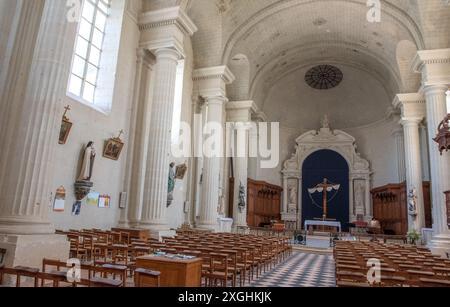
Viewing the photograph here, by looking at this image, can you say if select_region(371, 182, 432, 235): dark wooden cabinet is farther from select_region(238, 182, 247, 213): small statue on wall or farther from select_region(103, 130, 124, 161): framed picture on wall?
select_region(103, 130, 124, 161): framed picture on wall

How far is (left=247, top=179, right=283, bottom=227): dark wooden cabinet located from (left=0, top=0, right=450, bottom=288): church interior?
0.42ft

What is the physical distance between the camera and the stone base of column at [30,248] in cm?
438

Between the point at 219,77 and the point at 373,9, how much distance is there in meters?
7.46

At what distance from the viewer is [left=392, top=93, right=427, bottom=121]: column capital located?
49.8 feet

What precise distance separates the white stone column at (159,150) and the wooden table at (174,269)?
5.30 m

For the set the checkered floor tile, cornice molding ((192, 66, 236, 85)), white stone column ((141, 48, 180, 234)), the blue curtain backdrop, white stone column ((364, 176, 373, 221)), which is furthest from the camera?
the blue curtain backdrop

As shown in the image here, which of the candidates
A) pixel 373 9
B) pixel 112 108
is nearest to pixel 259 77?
pixel 373 9

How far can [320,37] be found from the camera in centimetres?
1839

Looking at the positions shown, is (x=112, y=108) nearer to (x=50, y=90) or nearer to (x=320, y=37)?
(x=50, y=90)

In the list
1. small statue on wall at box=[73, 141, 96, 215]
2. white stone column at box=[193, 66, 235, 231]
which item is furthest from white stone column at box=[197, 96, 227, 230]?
small statue on wall at box=[73, 141, 96, 215]

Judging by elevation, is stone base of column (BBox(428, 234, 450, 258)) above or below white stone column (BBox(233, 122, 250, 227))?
below

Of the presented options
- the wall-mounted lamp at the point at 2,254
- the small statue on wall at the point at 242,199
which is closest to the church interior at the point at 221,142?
the wall-mounted lamp at the point at 2,254

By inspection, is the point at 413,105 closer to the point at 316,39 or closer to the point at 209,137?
the point at 316,39

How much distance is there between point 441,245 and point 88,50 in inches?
476
